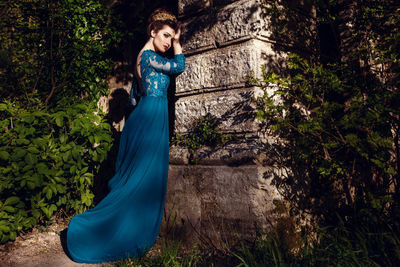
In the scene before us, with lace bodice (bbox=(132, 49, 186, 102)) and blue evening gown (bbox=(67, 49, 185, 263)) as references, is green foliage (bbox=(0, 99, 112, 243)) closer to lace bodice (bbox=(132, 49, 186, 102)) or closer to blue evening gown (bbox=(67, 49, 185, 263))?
blue evening gown (bbox=(67, 49, 185, 263))

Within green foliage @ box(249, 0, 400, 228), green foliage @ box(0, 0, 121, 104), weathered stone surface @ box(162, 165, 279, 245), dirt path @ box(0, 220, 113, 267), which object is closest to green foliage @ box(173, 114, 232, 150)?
weathered stone surface @ box(162, 165, 279, 245)

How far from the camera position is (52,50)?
3.83 m

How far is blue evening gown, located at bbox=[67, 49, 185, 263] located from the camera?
263 cm

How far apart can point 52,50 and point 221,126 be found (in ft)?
8.19

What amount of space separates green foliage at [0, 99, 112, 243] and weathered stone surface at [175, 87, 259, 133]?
1.00m

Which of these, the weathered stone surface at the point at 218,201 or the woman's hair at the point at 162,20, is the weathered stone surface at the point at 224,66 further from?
the weathered stone surface at the point at 218,201

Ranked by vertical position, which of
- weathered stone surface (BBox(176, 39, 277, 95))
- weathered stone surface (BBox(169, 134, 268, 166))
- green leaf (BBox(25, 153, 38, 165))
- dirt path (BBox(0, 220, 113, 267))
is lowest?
dirt path (BBox(0, 220, 113, 267))

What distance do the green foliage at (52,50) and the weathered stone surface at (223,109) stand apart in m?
1.58

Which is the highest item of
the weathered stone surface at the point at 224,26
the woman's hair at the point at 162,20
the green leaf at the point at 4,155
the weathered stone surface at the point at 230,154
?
the woman's hair at the point at 162,20

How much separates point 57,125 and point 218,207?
6.49 feet

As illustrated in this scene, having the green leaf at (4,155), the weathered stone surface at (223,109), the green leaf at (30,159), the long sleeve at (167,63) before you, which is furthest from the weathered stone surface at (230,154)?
the green leaf at (4,155)

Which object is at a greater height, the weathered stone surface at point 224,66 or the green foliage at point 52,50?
the green foliage at point 52,50

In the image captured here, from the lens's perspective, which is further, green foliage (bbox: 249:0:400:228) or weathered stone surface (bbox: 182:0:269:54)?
weathered stone surface (bbox: 182:0:269:54)

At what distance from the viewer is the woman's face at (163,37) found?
3.00 meters
